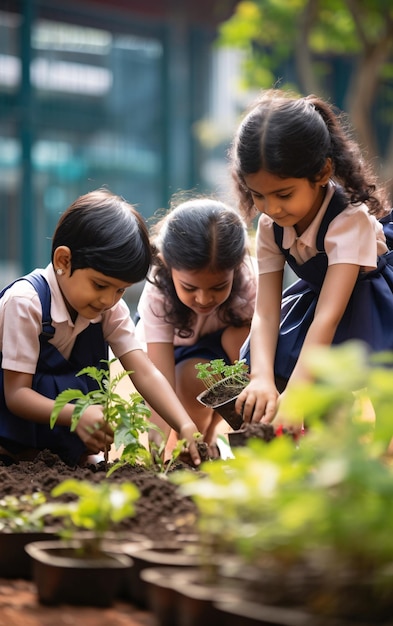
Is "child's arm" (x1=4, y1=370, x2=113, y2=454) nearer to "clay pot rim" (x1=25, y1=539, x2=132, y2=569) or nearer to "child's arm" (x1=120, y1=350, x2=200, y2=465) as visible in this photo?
"child's arm" (x1=120, y1=350, x2=200, y2=465)

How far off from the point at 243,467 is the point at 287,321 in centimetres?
209

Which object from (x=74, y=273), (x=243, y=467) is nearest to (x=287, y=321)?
(x=74, y=273)

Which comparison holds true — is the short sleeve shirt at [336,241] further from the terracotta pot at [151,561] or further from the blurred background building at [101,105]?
the blurred background building at [101,105]

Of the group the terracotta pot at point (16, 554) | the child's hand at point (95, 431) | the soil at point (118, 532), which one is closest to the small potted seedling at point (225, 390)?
the child's hand at point (95, 431)

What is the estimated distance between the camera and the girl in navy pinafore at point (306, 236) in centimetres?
266

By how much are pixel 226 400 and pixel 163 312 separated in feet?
2.62

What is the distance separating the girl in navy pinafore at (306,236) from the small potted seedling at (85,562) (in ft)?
3.62

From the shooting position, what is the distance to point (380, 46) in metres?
9.09

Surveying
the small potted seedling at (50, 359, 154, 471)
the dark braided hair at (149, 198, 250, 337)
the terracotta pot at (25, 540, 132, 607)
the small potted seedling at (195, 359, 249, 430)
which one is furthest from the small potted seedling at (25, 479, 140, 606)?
the dark braided hair at (149, 198, 250, 337)

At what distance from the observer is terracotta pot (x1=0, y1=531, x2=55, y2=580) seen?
1.54 m

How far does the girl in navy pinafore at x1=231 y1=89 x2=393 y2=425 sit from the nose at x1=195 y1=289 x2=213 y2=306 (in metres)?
0.17

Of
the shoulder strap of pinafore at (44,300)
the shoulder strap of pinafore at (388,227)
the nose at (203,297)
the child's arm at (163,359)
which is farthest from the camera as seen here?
the child's arm at (163,359)

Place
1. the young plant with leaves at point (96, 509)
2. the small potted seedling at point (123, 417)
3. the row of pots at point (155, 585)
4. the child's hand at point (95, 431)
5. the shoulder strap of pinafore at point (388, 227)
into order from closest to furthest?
1. the row of pots at point (155, 585)
2. the young plant with leaves at point (96, 509)
3. the small potted seedling at point (123, 417)
4. the child's hand at point (95, 431)
5. the shoulder strap of pinafore at point (388, 227)

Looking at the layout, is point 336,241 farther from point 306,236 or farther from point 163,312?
point 163,312
